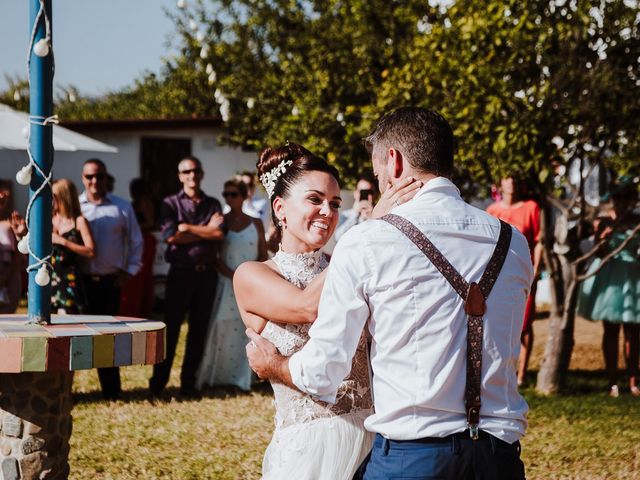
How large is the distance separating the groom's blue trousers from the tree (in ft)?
18.2

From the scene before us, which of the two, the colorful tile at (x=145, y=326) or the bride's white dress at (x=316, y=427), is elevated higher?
the colorful tile at (x=145, y=326)

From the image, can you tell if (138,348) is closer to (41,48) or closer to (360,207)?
(41,48)

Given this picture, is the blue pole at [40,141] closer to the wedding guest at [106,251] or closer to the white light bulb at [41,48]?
the white light bulb at [41,48]

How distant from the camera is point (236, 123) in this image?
60.4 ft

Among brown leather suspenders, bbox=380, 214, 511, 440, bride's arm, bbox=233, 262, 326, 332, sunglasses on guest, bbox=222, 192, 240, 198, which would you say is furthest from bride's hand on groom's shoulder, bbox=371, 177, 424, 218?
sunglasses on guest, bbox=222, 192, 240, 198

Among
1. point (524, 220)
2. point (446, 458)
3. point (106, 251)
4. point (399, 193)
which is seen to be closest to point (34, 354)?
point (399, 193)

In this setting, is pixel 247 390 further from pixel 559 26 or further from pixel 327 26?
pixel 327 26

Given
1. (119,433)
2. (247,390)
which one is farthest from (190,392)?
(119,433)

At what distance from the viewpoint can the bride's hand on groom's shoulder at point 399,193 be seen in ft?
8.80

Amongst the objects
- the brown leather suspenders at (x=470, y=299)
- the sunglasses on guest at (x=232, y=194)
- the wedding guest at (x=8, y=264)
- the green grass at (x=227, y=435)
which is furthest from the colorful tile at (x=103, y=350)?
the sunglasses on guest at (x=232, y=194)

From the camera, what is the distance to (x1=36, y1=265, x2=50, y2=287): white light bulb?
3900 millimetres

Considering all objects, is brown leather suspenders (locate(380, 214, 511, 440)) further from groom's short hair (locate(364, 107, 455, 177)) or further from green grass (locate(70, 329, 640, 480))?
green grass (locate(70, 329, 640, 480))

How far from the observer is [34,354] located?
3.57 m

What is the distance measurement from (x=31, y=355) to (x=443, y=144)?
1801 mm
